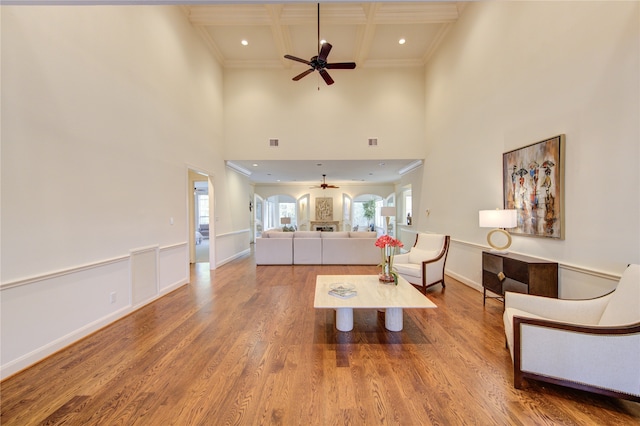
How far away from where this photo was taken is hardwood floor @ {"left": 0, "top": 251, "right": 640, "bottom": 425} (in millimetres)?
1782

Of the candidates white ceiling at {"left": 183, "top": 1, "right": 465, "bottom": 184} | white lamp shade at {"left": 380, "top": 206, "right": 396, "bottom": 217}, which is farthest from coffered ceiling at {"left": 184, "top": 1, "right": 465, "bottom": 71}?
white lamp shade at {"left": 380, "top": 206, "right": 396, "bottom": 217}

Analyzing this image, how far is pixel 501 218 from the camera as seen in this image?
3.39 meters

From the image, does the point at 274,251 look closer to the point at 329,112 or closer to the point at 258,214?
the point at 329,112

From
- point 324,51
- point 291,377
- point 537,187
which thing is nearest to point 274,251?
point 324,51

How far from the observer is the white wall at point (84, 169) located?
2.26 metres

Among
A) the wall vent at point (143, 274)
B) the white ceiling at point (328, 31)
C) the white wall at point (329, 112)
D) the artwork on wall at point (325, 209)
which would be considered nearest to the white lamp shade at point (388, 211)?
the white ceiling at point (328, 31)

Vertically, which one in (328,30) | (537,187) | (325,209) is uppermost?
(328,30)

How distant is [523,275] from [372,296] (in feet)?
5.60

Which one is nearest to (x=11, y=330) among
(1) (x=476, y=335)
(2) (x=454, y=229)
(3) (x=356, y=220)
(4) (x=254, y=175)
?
(1) (x=476, y=335)

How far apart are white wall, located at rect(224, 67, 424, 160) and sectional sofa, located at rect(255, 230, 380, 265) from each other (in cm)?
216

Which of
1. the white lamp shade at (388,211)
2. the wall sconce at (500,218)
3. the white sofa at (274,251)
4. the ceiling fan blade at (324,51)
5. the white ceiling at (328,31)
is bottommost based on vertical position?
the white sofa at (274,251)

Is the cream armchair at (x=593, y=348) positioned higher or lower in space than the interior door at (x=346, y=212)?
lower

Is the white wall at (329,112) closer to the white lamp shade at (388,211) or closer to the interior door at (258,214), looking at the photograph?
the white lamp shade at (388,211)

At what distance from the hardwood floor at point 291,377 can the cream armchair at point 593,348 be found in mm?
159
